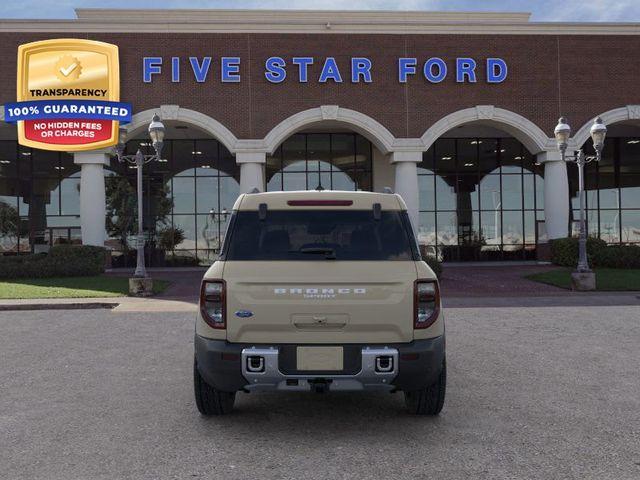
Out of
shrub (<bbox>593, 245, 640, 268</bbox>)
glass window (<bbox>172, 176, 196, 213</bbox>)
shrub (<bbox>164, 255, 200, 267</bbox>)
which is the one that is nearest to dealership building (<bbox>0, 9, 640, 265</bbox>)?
shrub (<bbox>593, 245, 640, 268</bbox>)

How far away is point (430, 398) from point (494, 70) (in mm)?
22560

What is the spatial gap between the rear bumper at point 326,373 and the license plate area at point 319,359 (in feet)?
0.12

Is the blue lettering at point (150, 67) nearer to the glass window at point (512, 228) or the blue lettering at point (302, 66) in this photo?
the blue lettering at point (302, 66)

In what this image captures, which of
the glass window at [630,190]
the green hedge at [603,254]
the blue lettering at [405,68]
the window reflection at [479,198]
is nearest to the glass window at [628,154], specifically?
the glass window at [630,190]

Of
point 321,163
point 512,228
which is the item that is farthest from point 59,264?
point 512,228

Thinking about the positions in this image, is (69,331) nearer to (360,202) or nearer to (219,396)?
(219,396)

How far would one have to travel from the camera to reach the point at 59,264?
20.4 m

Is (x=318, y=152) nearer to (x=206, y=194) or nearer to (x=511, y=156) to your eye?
(x=206, y=194)

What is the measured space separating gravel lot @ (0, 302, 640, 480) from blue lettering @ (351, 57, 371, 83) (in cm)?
1783

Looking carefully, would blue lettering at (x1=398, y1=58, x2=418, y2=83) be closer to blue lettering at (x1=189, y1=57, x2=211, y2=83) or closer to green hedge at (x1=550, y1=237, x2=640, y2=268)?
blue lettering at (x1=189, y1=57, x2=211, y2=83)

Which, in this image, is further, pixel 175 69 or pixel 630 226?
pixel 630 226

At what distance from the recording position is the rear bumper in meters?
4.30

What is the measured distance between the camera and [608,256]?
21719 millimetres

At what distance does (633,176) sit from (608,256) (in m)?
13.4
